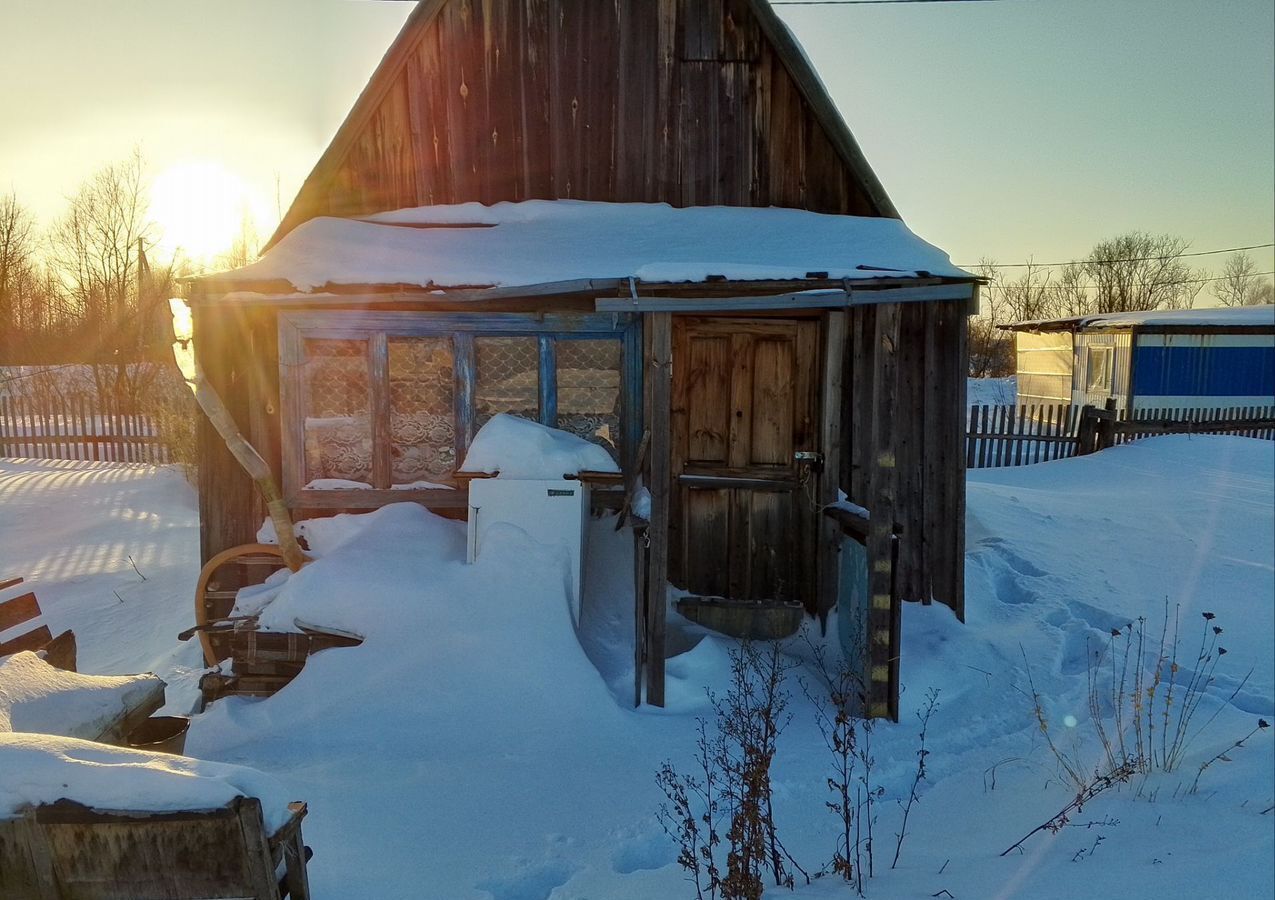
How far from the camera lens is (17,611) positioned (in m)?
4.63

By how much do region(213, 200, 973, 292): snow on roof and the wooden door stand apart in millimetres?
745

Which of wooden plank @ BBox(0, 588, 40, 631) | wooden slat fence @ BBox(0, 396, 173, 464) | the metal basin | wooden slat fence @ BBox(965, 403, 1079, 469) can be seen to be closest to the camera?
wooden plank @ BBox(0, 588, 40, 631)

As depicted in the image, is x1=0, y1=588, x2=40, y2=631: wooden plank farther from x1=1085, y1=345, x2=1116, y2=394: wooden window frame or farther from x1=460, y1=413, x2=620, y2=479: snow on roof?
x1=1085, y1=345, x2=1116, y2=394: wooden window frame

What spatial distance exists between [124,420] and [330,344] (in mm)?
14855

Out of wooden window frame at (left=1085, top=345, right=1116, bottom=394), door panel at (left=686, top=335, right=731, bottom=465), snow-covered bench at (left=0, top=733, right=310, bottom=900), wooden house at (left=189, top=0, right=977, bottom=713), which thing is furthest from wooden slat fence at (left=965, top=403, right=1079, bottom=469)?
snow-covered bench at (left=0, top=733, right=310, bottom=900)

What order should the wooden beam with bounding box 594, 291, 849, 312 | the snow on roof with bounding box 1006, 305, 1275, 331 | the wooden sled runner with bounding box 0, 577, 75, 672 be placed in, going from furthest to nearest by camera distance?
the snow on roof with bounding box 1006, 305, 1275, 331
the wooden beam with bounding box 594, 291, 849, 312
the wooden sled runner with bounding box 0, 577, 75, 672

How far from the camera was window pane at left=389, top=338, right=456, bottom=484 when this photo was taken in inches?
260

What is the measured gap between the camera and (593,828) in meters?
3.79

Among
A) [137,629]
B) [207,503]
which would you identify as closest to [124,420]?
[137,629]

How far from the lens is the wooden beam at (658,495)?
16.5 feet

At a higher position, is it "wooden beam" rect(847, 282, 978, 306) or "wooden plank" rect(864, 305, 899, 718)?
"wooden beam" rect(847, 282, 978, 306)

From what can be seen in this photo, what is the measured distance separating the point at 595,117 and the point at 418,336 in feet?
8.78

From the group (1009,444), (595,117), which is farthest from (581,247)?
(1009,444)

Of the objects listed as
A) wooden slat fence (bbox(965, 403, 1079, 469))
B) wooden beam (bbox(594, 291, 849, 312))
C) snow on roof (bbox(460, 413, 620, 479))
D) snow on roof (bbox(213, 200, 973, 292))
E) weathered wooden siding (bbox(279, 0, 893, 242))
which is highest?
weathered wooden siding (bbox(279, 0, 893, 242))
